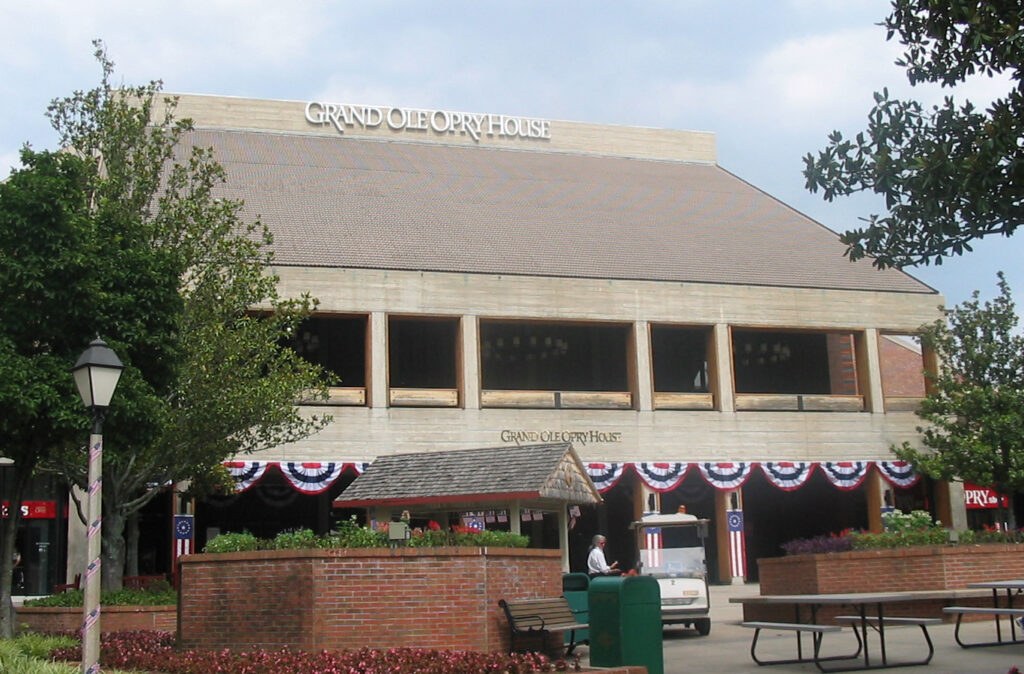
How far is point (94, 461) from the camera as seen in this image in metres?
12.8

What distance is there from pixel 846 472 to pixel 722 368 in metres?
5.33

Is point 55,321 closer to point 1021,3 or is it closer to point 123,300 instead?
point 123,300

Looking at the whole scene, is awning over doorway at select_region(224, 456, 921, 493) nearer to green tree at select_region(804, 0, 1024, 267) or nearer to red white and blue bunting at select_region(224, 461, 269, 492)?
red white and blue bunting at select_region(224, 461, 269, 492)

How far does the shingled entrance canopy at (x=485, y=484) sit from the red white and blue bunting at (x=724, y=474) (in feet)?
54.8

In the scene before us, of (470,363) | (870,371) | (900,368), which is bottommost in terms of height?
(870,371)

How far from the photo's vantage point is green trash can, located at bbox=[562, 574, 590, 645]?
18.7 meters

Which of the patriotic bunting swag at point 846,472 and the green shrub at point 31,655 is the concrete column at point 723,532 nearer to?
the patriotic bunting swag at point 846,472

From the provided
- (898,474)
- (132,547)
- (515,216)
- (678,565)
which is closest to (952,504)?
(898,474)

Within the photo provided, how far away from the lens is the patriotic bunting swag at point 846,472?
39500 mm

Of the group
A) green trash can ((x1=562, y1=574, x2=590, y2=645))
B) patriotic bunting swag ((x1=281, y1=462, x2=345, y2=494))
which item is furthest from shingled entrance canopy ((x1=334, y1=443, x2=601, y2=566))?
patriotic bunting swag ((x1=281, y1=462, x2=345, y2=494))

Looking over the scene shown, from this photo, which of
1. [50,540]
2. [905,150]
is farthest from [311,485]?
[905,150]

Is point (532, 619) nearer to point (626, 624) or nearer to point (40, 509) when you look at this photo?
point (626, 624)

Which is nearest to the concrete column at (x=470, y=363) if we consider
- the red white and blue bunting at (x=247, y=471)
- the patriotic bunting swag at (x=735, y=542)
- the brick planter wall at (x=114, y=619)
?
the red white and blue bunting at (x=247, y=471)

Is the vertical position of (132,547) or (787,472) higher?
(787,472)
